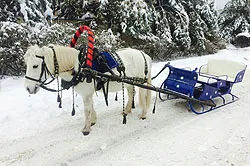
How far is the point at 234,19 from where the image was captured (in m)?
18.3

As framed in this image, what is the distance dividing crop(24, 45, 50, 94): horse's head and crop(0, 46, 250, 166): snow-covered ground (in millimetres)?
989

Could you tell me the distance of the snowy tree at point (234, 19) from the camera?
1769cm

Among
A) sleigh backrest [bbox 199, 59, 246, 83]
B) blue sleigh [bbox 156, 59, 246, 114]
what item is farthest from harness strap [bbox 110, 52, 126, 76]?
sleigh backrest [bbox 199, 59, 246, 83]

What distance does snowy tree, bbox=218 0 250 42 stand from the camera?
1769 centimetres

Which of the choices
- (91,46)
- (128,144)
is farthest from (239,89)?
(91,46)

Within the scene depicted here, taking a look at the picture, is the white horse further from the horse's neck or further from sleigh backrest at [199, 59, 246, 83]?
sleigh backrest at [199, 59, 246, 83]

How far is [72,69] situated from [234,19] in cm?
1753

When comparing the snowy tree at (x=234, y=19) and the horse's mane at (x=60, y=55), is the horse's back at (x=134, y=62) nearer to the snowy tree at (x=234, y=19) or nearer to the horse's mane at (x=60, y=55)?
the horse's mane at (x=60, y=55)

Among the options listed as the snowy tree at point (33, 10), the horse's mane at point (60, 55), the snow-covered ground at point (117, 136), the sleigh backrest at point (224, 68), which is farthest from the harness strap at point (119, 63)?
the snowy tree at point (33, 10)

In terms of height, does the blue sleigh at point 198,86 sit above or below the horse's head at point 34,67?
below

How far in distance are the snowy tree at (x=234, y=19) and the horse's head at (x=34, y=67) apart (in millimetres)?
17401

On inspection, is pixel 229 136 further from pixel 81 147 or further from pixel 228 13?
pixel 228 13

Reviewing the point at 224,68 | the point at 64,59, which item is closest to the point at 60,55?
the point at 64,59

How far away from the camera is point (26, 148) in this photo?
146 inches
